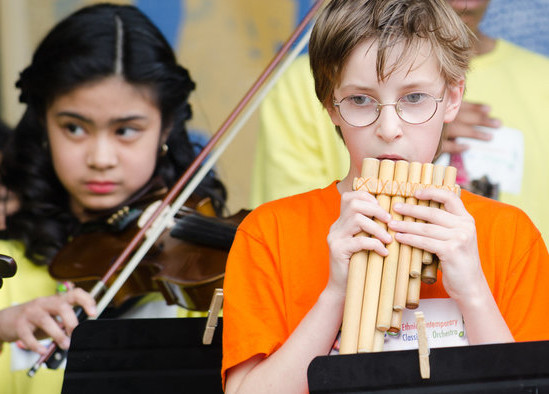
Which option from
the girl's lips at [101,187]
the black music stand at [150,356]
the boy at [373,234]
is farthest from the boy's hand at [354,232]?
the girl's lips at [101,187]

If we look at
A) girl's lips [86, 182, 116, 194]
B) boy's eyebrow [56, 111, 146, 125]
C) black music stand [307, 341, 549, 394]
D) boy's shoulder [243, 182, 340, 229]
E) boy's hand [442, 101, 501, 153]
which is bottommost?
black music stand [307, 341, 549, 394]

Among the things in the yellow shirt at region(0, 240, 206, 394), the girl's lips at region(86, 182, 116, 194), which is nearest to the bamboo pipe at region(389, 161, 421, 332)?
the yellow shirt at region(0, 240, 206, 394)

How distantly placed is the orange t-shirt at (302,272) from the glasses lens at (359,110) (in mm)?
256

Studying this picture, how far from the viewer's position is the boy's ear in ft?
7.26

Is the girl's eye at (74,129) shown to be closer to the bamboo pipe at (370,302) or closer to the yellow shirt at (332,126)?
the yellow shirt at (332,126)

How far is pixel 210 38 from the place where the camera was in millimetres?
4012

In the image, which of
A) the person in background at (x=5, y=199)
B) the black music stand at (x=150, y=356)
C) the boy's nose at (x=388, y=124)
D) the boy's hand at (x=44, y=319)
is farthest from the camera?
the person in background at (x=5, y=199)

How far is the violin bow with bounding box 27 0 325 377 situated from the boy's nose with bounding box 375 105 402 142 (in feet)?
4.68

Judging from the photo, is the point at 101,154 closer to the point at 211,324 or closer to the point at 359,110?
the point at 211,324

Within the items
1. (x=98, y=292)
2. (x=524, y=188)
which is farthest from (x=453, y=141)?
(x=98, y=292)

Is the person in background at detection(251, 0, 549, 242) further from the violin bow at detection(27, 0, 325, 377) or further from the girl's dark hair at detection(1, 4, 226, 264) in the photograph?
the girl's dark hair at detection(1, 4, 226, 264)

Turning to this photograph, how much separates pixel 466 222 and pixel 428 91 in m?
0.34

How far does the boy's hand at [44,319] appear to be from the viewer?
130 inches

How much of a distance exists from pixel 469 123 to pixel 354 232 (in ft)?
6.25
